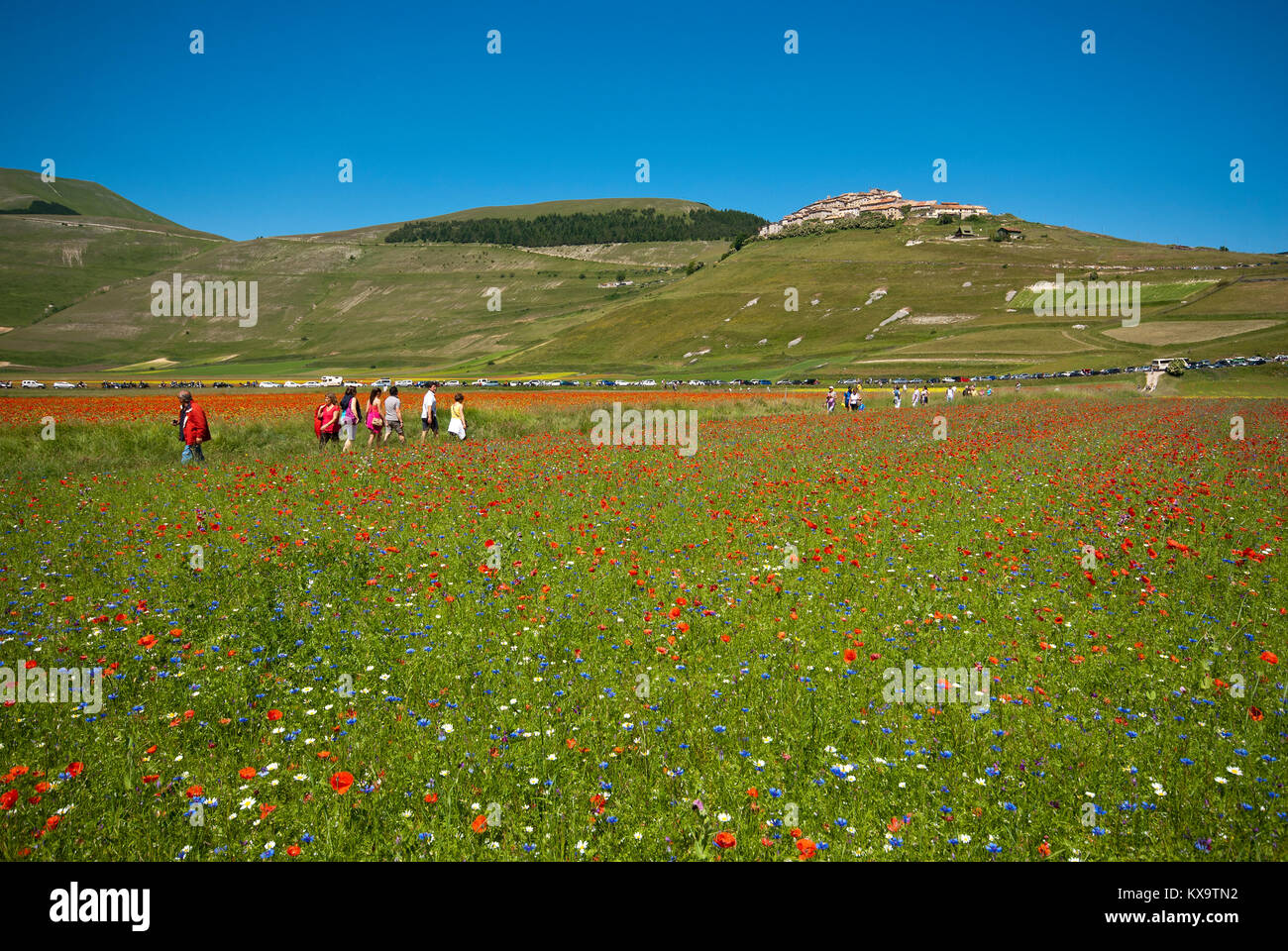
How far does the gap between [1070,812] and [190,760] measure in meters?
6.34

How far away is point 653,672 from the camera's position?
249 inches

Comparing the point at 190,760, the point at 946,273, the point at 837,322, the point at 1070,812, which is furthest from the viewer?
the point at 946,273

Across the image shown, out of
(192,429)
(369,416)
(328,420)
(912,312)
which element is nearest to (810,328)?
(912,312)

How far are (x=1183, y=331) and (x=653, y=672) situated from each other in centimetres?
11655

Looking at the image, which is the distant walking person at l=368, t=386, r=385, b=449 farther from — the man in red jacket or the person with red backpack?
the man in red jacket

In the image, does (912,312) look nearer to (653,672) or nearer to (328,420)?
(328,420)

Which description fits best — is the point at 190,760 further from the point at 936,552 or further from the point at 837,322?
the point at 837,322

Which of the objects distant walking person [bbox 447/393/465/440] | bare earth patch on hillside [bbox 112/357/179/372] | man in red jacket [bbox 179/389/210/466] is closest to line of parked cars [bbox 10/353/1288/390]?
distant walking person [bbox 447/393/465/440]

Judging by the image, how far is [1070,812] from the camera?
4324 mm

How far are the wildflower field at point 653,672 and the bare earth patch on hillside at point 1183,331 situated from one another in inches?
3838

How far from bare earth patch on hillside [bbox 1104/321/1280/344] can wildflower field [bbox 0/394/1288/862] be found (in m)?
97.5

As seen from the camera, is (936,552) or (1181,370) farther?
(1181,370)

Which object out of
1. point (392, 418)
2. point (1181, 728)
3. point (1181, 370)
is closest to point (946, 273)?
point (1181, 370)

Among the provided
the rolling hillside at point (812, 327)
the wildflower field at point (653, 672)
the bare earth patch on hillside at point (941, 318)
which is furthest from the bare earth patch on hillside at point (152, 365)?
the wildflower field at point (653, 672)
